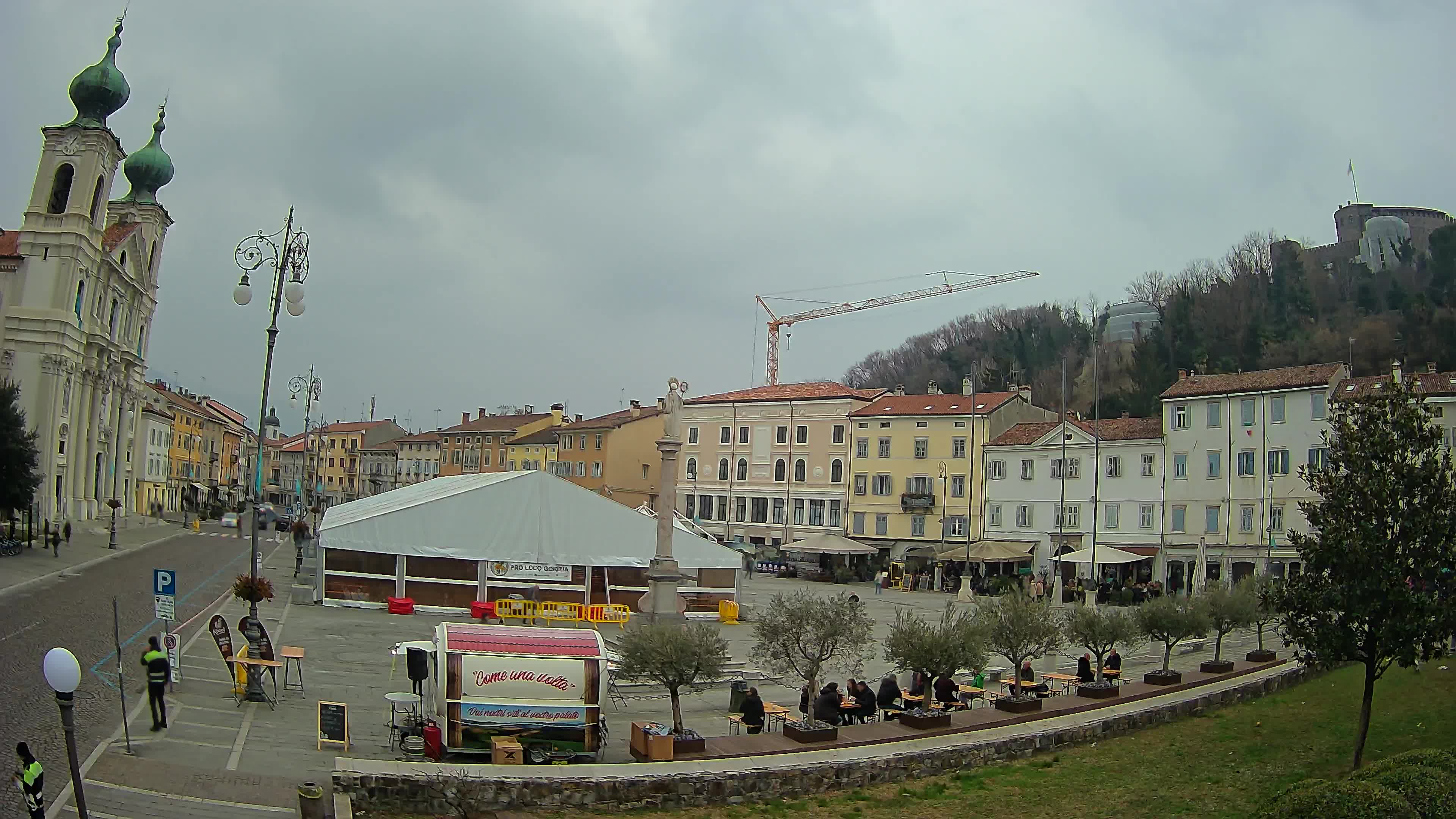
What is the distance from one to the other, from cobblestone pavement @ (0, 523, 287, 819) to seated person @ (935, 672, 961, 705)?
41.9ft

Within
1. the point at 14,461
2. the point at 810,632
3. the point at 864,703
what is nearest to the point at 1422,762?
the point at 810,632

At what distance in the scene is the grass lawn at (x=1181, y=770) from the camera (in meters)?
13.6

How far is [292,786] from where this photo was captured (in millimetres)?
13039

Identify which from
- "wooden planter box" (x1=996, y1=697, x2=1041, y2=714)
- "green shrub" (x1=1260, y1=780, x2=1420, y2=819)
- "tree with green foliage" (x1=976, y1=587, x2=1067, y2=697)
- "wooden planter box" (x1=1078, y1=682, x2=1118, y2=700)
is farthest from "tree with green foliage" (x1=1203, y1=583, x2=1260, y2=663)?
"green shrub" (x1=1260, y1=780, x2=1420, y2=819)

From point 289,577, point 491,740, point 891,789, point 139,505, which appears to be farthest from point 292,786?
point 139,505

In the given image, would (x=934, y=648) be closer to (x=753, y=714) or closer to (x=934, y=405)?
(x=753, y=714)

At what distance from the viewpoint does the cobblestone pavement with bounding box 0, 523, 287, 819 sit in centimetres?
1455

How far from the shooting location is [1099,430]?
55.1 m

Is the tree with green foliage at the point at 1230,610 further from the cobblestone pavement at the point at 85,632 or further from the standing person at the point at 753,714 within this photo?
the cobblestone pavement at the point at 85,632

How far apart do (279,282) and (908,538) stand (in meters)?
46.8

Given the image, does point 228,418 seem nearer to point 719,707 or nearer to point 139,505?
point 139,505

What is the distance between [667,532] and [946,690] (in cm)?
1441

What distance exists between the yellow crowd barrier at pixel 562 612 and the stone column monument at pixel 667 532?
6.46ft

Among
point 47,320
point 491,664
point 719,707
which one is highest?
point 47,320
